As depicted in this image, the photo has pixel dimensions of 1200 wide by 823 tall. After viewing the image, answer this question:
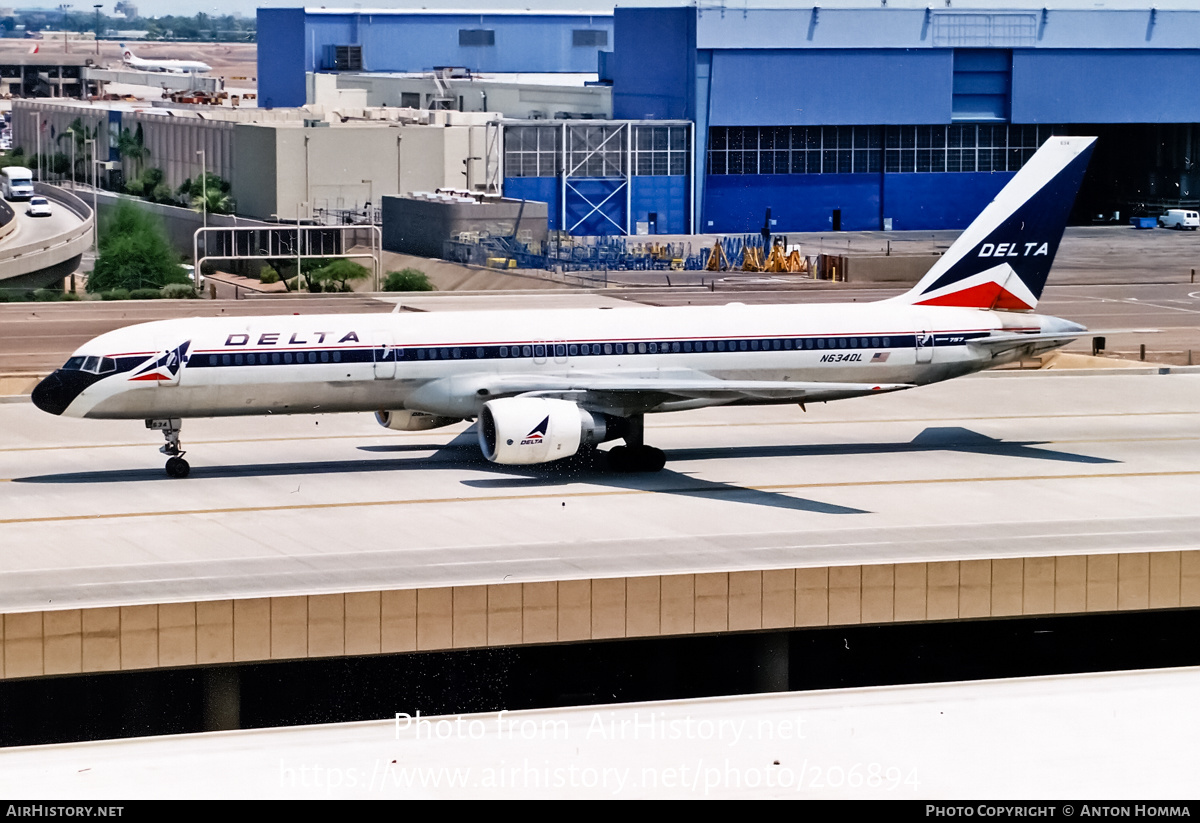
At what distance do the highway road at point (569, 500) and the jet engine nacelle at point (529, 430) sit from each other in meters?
0.98

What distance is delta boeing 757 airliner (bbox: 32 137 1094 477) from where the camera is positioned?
139 feet

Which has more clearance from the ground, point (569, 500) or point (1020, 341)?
point (1020, 341)

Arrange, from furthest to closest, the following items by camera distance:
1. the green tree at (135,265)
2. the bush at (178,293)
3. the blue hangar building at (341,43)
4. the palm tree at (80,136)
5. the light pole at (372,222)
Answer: the blue hangar building at (341,43) < the palm tree at (80,136) < the green tree at (135,265) < the light pole at (372,222) < the bush at (178,293)

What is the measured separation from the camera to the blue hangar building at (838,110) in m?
138

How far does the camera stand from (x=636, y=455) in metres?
45.3

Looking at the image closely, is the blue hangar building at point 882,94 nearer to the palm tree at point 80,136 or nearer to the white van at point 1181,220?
the white van at point 1181,220

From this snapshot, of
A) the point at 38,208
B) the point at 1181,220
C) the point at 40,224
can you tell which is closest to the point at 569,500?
the point at 40,224

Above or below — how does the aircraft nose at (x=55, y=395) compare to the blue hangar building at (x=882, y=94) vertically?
below

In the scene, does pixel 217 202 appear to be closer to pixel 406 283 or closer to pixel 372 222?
pixel 372 222

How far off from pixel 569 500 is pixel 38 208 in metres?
123

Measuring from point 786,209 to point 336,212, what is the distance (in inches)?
1493

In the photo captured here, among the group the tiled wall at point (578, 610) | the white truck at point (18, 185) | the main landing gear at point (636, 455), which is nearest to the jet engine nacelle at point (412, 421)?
the main landing gear at point (636, 455)

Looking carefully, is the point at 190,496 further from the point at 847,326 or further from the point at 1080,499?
the point at 1080,499

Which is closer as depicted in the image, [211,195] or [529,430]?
[529,430]
